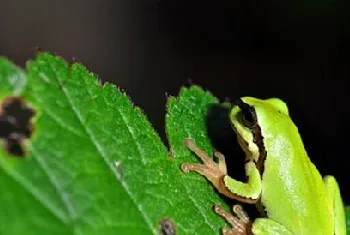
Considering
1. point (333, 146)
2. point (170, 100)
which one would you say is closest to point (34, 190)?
point (170, 100)

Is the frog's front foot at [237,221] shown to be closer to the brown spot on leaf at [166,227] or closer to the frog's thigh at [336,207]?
the brown spot on leaf at [166,227]

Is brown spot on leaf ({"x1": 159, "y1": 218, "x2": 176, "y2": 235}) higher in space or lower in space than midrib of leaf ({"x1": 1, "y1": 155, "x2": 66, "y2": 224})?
lower

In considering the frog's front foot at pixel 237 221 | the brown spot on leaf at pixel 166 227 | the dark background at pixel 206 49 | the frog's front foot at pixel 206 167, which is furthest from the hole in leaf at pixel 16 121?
the dark background at pixel 206 49

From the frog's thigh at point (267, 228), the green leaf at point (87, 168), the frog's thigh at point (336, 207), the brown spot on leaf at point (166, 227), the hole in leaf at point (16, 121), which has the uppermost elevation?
the hole in leaf at point (16, 121)

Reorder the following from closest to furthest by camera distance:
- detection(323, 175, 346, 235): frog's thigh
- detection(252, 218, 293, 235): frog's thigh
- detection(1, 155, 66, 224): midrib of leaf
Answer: detection(1, 155, 66, 224): midrib of leaf → detection(252, 218, 293, 235): frog's thigh → detection(323, 175, 346, 235): frog's thigh

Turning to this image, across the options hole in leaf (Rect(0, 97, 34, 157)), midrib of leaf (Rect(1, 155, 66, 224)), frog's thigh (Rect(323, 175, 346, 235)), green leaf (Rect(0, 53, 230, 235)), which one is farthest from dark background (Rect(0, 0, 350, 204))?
midrib of leaf (Rect(1, 155, 66, 224))

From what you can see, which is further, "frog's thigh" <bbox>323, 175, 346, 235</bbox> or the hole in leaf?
"frog's thigh" <bbox>323, 175, 346, 235</bbox>

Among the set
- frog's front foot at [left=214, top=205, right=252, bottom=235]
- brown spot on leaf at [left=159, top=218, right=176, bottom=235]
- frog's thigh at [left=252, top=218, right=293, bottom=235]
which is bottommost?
frog's thigh at [left=252, top=218, right=293, bottom=235]

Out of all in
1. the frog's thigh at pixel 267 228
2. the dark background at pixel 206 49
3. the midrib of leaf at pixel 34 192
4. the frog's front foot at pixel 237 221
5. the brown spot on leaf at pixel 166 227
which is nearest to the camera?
the midrib of leaf at pixel 34 192

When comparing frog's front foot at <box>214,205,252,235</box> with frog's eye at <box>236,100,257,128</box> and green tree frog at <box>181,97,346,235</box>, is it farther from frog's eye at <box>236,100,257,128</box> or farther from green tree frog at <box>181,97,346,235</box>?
frog's eye at <box>236,100,257,128</box>
